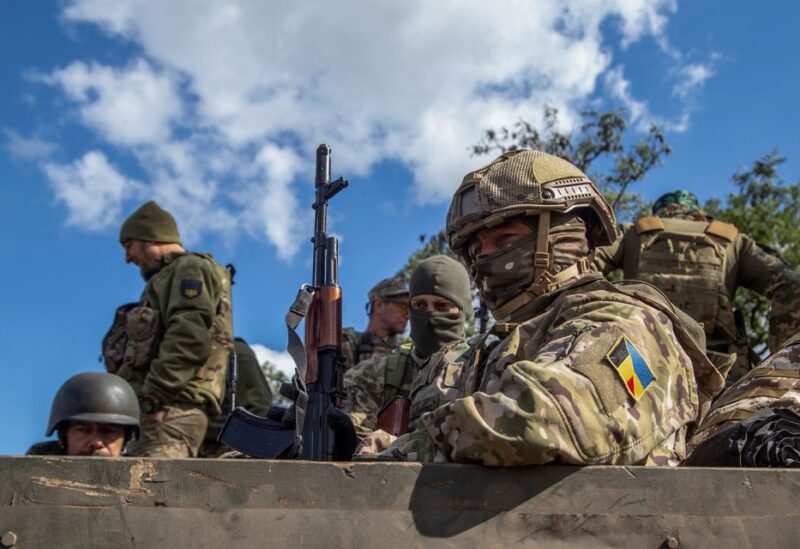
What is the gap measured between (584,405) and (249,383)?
19.2 ft

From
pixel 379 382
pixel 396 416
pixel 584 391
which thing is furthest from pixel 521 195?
pixel 379 382

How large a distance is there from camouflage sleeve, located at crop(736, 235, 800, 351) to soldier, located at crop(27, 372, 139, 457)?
461 cm

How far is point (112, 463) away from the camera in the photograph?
244 cm

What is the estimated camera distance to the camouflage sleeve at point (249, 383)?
27.0 feet

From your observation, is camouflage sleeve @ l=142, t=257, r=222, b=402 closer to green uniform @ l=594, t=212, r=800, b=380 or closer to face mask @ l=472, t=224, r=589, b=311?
green uniform @ l=594, t=212, r=800, b=380

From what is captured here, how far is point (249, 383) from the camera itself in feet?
27.1

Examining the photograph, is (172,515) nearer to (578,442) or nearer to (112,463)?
(112,463)

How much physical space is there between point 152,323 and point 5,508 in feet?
16.1

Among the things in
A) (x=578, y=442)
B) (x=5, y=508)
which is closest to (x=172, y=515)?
(x=5, y=508)

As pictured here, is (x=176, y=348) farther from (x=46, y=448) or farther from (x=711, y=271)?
(x=711, y=271)

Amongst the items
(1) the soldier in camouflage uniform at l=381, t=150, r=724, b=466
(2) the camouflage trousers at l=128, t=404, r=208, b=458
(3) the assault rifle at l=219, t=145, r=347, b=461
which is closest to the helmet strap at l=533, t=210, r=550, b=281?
(1) the soldier in camouflage uniform at l=381, t=150, r=724, b=466

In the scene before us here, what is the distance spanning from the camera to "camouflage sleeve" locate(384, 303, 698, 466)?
8.48 ft

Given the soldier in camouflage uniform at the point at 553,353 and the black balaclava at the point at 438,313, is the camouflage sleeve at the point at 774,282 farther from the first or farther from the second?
the soldier in camouflage uniform at the point at 553,353

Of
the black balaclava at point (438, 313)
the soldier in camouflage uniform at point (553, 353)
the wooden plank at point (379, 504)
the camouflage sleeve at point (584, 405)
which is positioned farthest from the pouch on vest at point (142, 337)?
the wooden plank at point (379, 504)
